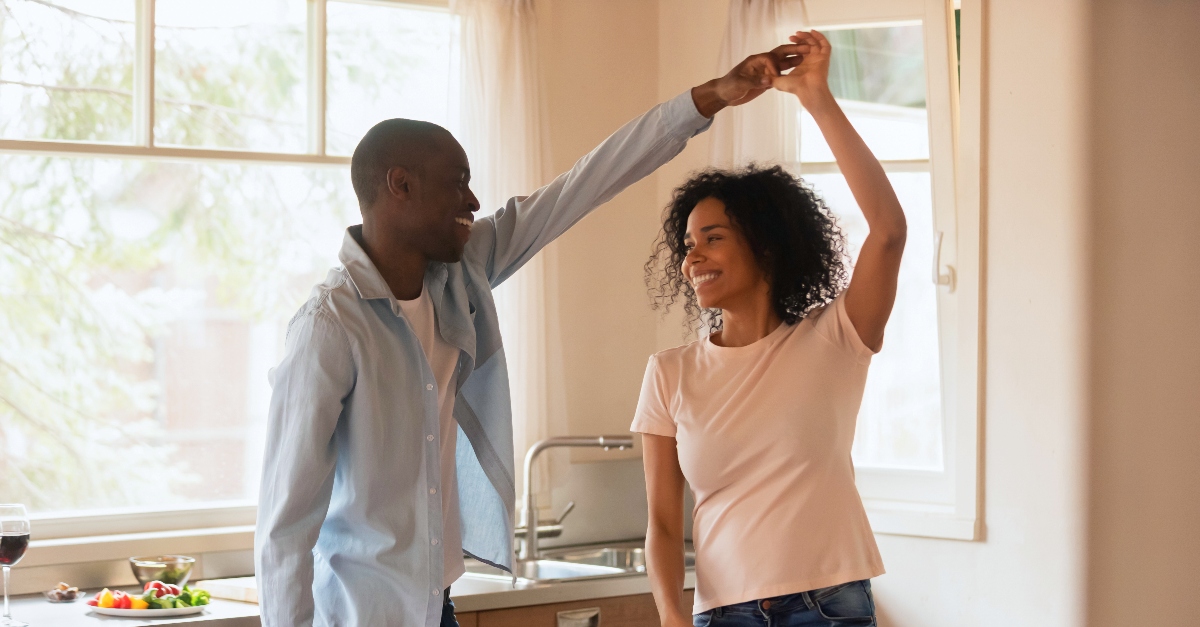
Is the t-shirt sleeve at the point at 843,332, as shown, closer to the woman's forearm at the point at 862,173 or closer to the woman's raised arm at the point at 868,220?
the woman's raised arm at the point at 868,220

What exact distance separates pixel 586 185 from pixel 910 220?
173 cm

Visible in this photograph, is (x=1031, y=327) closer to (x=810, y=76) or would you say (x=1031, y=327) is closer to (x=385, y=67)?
(x=810, y=76)

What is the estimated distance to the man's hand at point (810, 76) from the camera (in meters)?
1.69

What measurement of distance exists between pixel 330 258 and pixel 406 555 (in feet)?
6.31

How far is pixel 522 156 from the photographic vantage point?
335 centimetres

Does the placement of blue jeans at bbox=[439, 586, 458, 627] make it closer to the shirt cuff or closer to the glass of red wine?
the shirt cuff

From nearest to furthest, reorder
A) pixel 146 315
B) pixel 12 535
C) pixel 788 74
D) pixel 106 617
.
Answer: pixel 788 74 → pixel 12 535 → pixel 106 617 → pixel 146 315

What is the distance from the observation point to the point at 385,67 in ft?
11.3

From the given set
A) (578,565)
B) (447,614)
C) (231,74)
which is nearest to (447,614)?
(447,614)

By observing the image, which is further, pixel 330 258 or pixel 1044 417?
pixel 330 258

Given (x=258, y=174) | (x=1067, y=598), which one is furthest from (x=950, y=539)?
(x=258, y=174)

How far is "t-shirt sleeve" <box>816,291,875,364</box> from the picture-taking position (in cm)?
164

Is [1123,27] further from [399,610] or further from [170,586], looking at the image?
[170,586]

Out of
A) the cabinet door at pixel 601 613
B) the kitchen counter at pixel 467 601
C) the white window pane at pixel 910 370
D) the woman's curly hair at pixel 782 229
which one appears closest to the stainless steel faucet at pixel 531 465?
the kitchen counter at pixel 467 601
